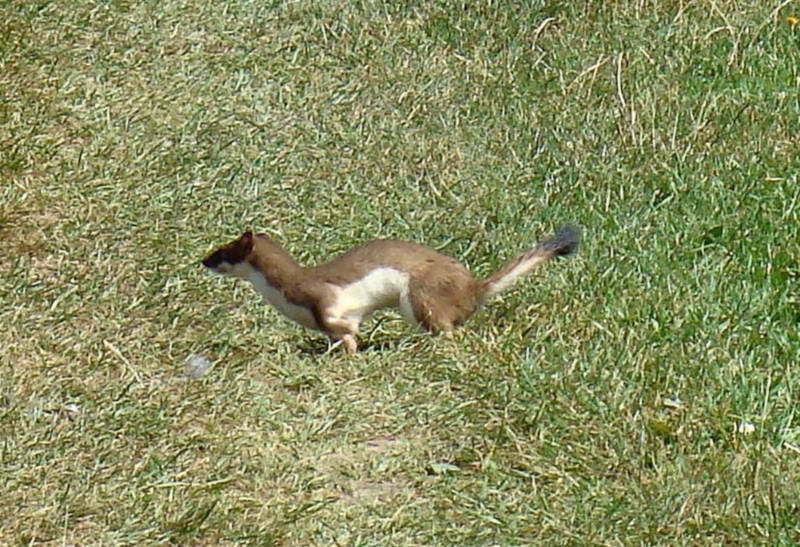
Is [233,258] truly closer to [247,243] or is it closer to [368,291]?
[247,243]

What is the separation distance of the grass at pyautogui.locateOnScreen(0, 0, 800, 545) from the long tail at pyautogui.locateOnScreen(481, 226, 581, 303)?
0.35 ft

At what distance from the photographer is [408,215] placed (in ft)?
21.0

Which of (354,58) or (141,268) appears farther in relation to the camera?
(354,58)

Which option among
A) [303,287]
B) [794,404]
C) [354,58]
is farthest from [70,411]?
[354,58]

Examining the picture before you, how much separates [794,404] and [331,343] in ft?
4.90

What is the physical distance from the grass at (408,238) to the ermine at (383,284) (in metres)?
0.10

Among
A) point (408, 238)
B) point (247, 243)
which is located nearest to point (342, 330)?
point (247, 243)

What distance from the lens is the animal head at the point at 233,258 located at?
5.44m

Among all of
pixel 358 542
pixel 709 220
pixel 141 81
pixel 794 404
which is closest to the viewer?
pixel 358 542

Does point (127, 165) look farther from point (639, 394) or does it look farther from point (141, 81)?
point (639, 394)

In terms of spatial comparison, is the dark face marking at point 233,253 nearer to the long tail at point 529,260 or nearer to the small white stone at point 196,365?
the small white stone at point 196,365

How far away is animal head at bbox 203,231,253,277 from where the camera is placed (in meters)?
5.44

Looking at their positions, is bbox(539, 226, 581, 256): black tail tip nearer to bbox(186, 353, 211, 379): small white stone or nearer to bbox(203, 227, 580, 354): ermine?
bbox(203, 227, 580, 354): ermine

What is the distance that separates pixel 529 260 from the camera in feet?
17.5
